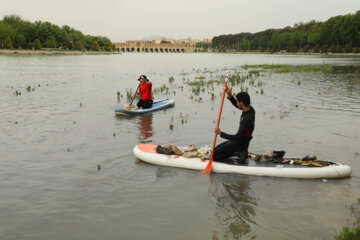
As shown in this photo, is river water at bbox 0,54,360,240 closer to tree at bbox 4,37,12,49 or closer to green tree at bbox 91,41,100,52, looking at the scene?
tree at bbox 4,37,12,49

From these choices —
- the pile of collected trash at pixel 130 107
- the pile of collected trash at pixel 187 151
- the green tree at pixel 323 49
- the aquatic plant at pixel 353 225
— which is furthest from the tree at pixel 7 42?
the green tree at pixel 323 49

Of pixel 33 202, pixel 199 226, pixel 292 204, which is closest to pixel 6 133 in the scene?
pixel 33 202

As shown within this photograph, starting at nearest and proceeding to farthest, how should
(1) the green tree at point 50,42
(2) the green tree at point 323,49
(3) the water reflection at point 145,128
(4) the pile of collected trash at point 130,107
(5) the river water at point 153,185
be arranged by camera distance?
(5) the river water at point 153,185 < (3) the water reflection at point 145,128 < (4) the pile of collected trash at point 130,107 < (1) the green tree at point 50,42 < (2) the green tree at point 323,49

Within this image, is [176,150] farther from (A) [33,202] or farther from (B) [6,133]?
(B) [6,133]

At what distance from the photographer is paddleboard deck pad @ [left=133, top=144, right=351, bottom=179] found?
27.7 ft

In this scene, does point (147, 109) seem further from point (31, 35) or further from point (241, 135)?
point (31, 35)

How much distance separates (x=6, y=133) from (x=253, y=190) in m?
9.82

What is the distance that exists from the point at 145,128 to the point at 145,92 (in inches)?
132

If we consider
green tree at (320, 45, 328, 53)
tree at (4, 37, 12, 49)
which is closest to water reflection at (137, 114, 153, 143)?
tree at (4, 37, 12, 49)

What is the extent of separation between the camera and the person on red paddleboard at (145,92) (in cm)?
1670

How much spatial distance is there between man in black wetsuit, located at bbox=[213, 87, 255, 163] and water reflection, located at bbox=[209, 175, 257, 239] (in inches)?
25.7

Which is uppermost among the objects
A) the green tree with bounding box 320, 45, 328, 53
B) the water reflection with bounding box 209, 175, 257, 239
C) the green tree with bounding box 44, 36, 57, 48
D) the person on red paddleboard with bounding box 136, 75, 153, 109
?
the green tree with bounding box 44, 36, 57, 48

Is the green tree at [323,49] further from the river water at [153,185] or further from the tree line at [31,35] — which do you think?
the river water at [153,185]

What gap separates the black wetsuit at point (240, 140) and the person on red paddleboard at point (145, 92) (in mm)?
8485
